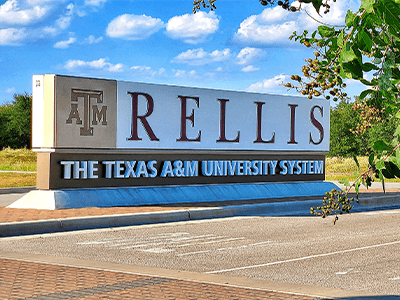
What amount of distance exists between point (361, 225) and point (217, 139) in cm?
704

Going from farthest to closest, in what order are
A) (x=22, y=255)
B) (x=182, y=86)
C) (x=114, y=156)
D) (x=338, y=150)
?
(x=338, y=150)
(x=182, y=86)
(x=114, y=156)
(x=22, y=255)

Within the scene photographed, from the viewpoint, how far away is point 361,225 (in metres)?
16.6

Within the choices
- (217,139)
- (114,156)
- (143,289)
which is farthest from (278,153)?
(143,289)

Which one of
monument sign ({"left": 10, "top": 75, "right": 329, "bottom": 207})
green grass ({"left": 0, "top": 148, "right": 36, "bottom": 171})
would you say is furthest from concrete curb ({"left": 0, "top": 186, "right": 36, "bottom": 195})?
green grass ({"left": 0, "top": 148, "right": 36, "bottom": 171})

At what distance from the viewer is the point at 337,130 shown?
217 feet

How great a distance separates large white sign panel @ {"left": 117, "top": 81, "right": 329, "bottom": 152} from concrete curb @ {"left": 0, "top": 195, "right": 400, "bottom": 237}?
340cm

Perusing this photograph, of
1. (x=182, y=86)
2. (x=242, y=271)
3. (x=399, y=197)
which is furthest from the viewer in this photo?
(x=399, y=197)

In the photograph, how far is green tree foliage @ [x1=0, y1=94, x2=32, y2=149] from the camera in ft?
243

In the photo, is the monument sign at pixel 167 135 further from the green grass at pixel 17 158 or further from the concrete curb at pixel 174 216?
the green grass at pixel 17 158

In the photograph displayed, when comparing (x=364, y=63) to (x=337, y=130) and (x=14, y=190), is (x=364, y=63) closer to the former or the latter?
(x=14, y=190)

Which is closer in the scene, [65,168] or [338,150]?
[65,168]

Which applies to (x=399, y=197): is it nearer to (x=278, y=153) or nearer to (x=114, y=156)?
(x=278, y=153)

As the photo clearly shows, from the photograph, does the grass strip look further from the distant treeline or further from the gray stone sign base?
the distant treeline

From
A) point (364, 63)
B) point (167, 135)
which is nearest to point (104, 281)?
point (364, 63)
